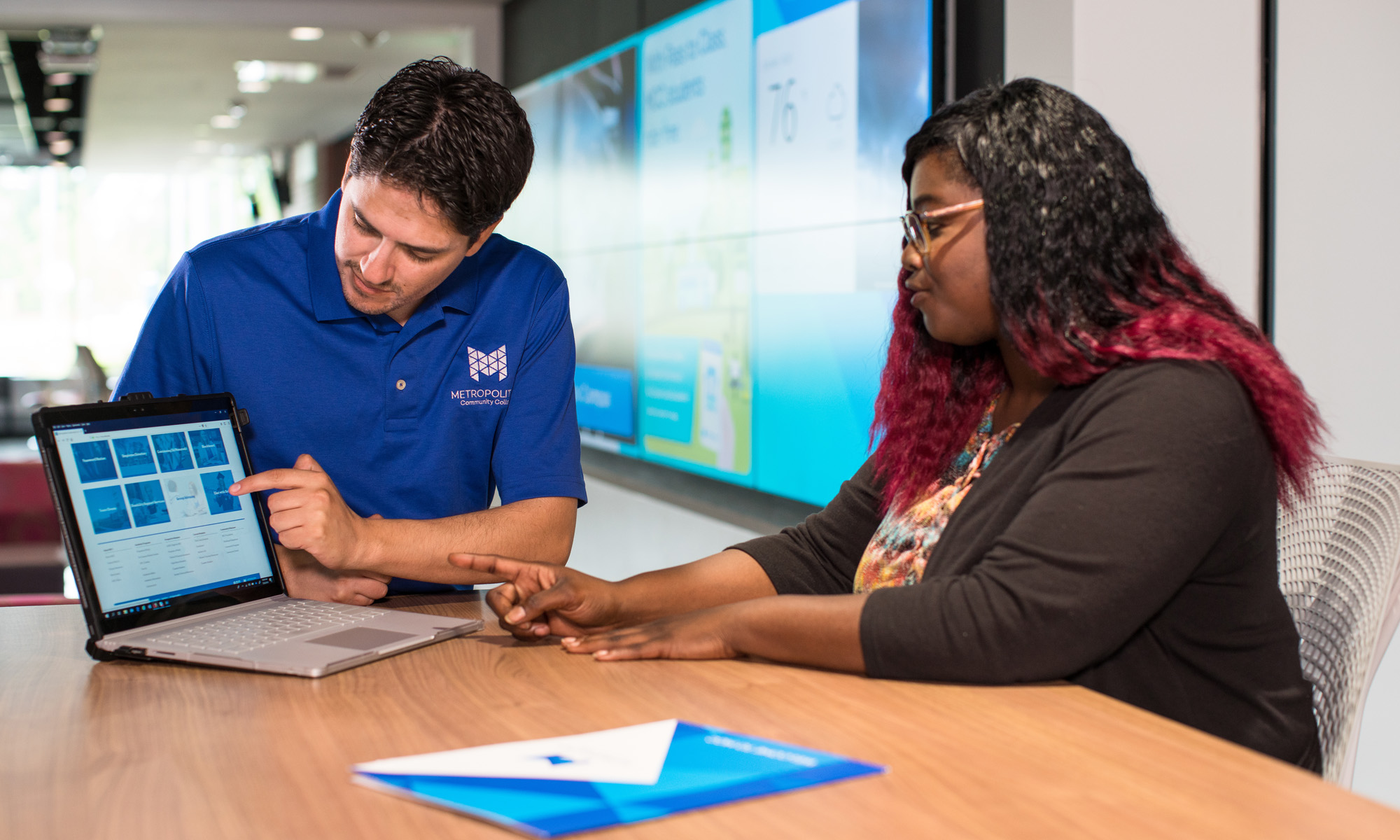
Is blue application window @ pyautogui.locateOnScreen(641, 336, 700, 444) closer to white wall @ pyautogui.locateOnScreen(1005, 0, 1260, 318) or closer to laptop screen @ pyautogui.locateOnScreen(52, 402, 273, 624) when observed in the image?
white wall @ pyautogui.locateOnScreen(1005, 0, 1260, 318)

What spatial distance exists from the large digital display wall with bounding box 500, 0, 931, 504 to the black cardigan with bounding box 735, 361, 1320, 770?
1223 mm

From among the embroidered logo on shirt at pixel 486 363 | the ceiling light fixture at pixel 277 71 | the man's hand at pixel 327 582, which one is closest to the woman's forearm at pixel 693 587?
the man's hand at pixel 327 582

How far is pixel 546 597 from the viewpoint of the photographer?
4.28ft

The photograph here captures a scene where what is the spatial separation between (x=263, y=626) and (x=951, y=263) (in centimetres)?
88

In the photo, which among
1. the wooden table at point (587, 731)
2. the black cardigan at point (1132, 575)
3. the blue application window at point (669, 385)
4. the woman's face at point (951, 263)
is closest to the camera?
the wooden table at point (587, 731)

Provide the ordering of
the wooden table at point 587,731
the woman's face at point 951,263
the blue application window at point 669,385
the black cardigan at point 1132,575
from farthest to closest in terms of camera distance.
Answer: the blue application window at point 669,385 → the woman's face at point 951,263 → the black cardigan at point 1132,575 → the wooden table at point 587,731

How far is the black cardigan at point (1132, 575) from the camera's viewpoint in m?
1.06

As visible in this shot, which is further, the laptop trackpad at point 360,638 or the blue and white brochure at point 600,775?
the laptop trackpad at point 360,638

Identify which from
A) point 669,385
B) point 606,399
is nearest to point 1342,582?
point 669,385

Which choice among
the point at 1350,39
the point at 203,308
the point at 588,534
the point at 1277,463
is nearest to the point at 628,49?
the point at 588,534

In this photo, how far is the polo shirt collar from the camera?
1682mm

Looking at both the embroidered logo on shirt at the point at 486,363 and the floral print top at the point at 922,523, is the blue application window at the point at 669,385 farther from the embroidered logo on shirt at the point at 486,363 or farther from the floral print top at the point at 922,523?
the floral print top at the point at 922,523

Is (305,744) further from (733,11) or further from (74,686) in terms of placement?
(733,11)

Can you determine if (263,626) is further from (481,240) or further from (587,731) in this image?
(481,240)
